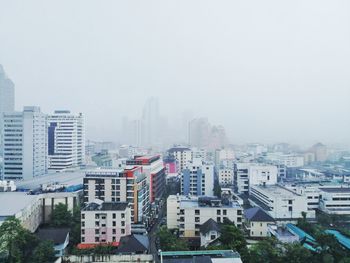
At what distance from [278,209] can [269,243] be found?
18.0 feet

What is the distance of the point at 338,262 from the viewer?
25.1 ft

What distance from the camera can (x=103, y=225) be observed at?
9.49 metres

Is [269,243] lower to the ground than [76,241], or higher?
higher

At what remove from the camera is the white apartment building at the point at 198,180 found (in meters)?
17.1

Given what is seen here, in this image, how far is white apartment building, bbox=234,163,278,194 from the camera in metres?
17.6

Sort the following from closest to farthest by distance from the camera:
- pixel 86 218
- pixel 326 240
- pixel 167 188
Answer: pixel 326 240
pixel 86 218
pixel 167 188

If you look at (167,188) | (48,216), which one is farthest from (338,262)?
(167,188)

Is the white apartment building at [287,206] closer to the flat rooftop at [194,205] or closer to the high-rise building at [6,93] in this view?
the flat rooftop at [194,205]

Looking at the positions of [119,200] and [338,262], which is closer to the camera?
[338,262]

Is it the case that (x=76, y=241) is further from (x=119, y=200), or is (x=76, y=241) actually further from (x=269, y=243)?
(x=269, y=243)

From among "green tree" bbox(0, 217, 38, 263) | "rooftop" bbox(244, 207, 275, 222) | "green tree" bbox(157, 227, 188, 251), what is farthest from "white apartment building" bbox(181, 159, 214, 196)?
"green tree" bbox(0, 217, 38, 263)

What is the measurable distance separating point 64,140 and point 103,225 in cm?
1687

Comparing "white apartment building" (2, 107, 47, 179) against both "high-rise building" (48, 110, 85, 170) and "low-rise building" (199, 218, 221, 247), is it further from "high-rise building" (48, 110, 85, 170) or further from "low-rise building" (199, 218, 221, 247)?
"low-rise building" (199, 218, 221, 247)

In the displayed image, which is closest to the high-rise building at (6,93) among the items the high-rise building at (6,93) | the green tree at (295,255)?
the high-rise building at (6,93)
